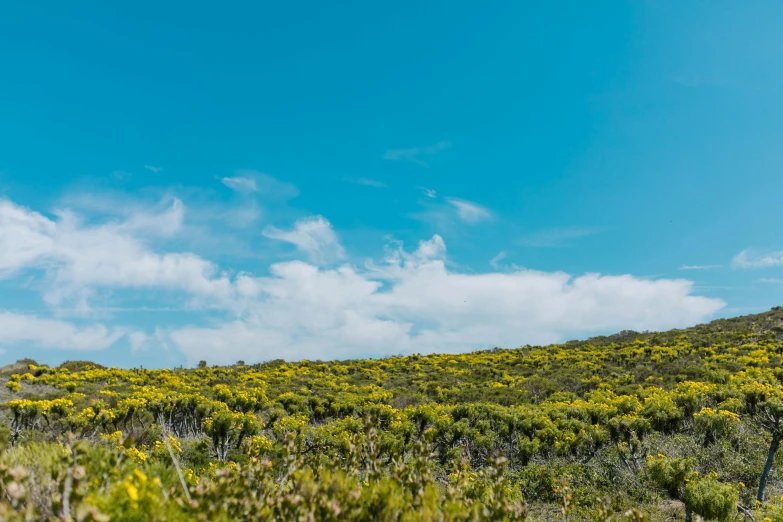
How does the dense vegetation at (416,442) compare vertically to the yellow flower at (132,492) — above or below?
below

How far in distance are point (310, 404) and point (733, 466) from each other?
1535cm

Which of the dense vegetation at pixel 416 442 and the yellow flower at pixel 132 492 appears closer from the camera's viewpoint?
the yellow flower at pixel 132 492

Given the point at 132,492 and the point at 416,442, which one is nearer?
the point at 132,492

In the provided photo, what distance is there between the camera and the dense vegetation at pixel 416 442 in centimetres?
305

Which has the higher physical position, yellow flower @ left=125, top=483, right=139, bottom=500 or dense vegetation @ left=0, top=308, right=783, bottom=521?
yellow flower @ left=125, top=483, right=139, bottom=500

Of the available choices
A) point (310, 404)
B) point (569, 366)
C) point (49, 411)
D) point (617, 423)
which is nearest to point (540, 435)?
point (617, 423)

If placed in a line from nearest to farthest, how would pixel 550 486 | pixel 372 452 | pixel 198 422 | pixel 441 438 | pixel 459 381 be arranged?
pixel 372 452 → pixel 550 486 → pixel 441 438 → pixel 198 422 → pixel 459 381

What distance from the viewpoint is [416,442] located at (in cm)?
634

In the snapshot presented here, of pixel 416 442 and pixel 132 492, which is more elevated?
pixel 132 492

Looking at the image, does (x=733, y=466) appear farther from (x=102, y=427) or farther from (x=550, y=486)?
(x=102, y=427)

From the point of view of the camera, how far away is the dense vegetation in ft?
10.0

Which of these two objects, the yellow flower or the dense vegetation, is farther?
the dense vegetation

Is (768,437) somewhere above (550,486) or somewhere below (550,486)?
above

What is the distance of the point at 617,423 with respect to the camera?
12.9 m
